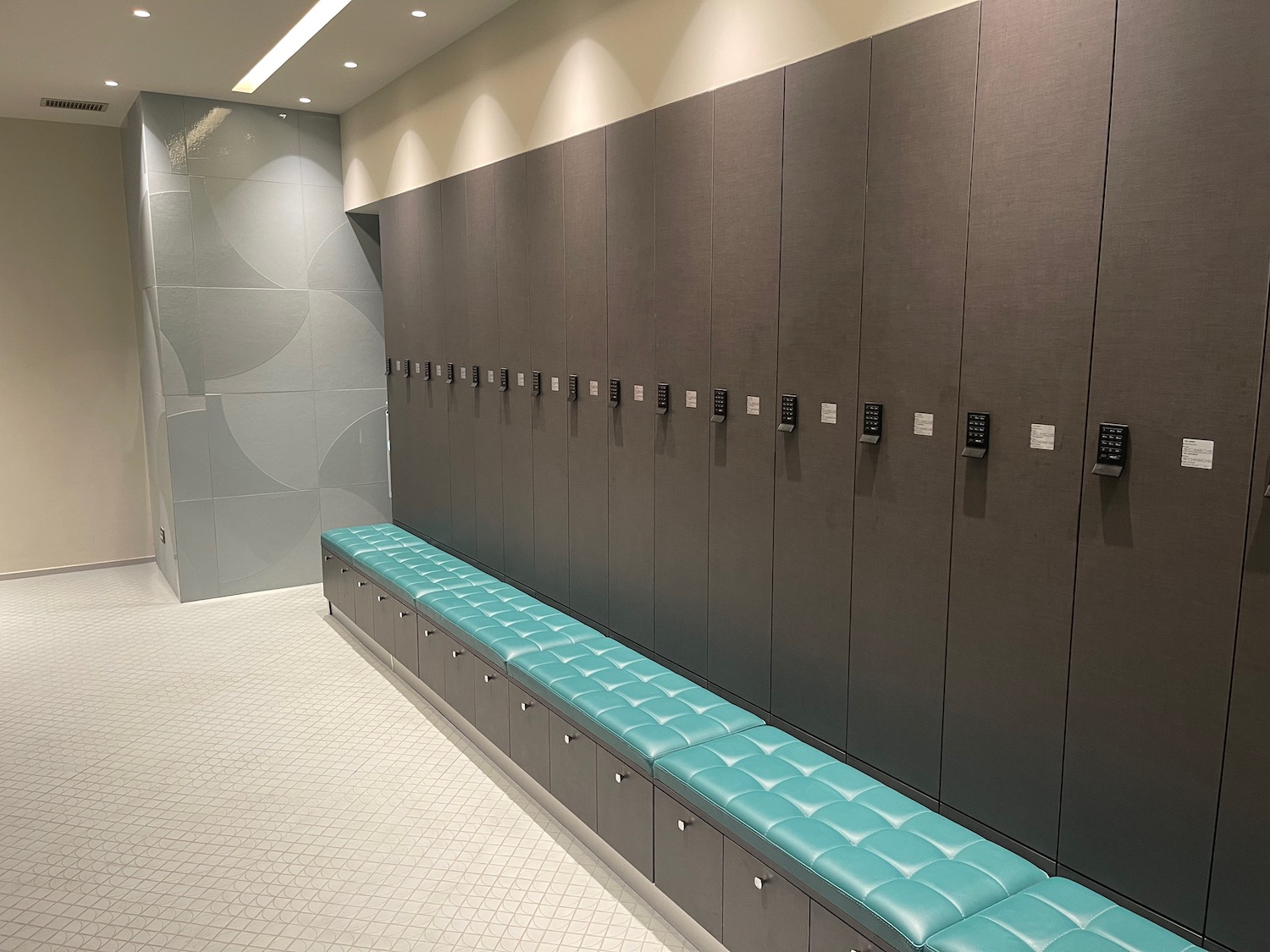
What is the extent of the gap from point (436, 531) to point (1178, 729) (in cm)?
480

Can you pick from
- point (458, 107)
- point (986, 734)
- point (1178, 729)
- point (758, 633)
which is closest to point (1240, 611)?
point (1178, 729)

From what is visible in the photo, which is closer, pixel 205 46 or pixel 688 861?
pixel 688 861

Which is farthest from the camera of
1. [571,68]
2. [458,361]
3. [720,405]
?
[458,361]

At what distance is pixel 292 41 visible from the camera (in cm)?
520

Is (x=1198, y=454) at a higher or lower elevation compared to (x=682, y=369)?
lower

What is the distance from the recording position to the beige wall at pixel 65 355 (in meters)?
7.01

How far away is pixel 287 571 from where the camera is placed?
705 cm

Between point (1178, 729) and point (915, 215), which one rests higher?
point (915, 215)

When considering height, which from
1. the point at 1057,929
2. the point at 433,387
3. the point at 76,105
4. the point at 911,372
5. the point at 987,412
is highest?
the point at 76,105

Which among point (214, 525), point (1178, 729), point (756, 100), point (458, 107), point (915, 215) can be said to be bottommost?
point (214, 525)

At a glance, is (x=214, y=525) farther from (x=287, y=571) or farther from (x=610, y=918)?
(x=610, y=918)

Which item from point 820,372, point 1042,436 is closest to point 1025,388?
point 1042,436

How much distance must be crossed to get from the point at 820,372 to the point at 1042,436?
84 centimetres

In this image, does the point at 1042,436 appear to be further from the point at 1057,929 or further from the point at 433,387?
the point at 433,387
